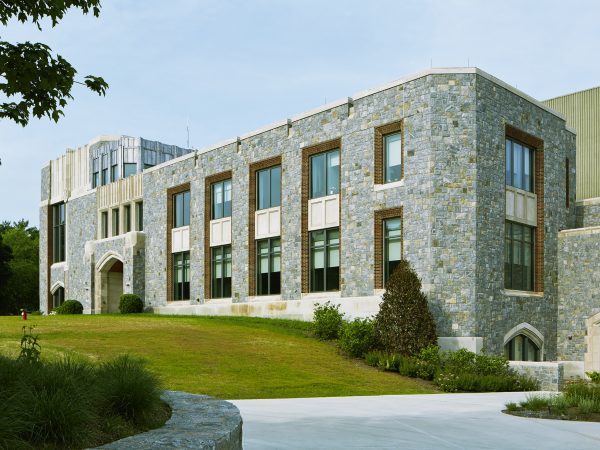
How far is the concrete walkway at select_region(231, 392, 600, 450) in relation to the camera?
31.5ft

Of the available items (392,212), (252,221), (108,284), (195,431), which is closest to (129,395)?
(195,431)

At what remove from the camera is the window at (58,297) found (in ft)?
169

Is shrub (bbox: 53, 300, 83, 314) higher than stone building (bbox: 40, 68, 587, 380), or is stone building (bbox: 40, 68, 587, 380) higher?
stone building (bbox: 40, 68, 587, 380)

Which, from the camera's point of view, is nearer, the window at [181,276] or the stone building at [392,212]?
the stone building at [392,212]

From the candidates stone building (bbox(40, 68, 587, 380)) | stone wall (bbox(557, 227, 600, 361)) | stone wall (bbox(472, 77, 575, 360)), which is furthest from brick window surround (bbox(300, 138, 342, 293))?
stone wall (bbox(557, 227, 600, 361))

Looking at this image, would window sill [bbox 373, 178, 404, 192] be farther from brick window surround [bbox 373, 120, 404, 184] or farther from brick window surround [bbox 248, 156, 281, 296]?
brick window surround [bbox 248, 156, 281, 296]

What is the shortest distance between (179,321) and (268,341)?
687cm

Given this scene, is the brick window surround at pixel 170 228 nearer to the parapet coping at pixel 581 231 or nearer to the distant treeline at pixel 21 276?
the parapet coping at pixel 581 231

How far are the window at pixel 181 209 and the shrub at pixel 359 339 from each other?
52.7 feet

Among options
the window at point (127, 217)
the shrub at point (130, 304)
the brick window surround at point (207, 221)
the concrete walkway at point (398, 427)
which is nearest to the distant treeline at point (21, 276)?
the window at point (127, 217)

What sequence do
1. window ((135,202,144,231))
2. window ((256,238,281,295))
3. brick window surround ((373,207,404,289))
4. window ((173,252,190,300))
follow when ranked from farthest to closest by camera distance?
window ((135,202,144,231)) → window ((173,252,190,300)) → window ((256,238,281,295)) → brick window surround ((373,207,404,289))

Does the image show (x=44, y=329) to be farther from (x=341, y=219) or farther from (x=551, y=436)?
(x=551, y=436)

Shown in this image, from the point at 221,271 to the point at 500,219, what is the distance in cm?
1479

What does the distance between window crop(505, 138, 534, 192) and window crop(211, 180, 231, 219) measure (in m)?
14.0
